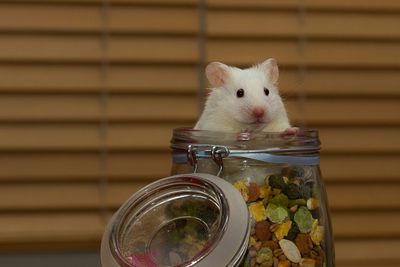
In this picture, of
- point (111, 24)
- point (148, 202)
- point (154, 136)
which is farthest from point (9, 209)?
point (148, 202)

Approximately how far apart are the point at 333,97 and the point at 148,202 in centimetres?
78

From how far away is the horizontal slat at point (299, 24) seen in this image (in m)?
1.46

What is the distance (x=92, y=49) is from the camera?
145 centimetres

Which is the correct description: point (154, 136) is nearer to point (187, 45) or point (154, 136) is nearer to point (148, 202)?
point (187, 45)

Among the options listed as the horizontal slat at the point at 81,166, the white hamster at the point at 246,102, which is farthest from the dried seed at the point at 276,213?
the horizontal slat at the point at 81,166

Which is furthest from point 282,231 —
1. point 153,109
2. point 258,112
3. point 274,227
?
point 153,109

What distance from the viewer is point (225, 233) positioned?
0.73 m

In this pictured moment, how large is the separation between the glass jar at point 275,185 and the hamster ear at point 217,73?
0.66 feet

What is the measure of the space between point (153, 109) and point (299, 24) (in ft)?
1.25

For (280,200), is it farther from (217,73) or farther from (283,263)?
(217,73)

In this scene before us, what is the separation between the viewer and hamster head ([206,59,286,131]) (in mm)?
1020

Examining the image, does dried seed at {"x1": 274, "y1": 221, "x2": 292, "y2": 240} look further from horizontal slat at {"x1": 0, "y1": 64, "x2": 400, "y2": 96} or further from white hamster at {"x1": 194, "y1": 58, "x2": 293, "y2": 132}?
horizontal slat at {"x1": 0, "y1": 64, "x2": 400, "y2": 96}

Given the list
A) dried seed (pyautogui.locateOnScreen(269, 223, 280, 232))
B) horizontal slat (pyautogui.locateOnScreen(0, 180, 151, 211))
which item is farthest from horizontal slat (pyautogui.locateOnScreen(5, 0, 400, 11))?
dried seed (pyautogui.locateOnScreen(269, 223, 280, 232))

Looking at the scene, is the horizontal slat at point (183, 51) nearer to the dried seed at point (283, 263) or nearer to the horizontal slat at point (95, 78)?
the horizontal slat at point (95, 78)
